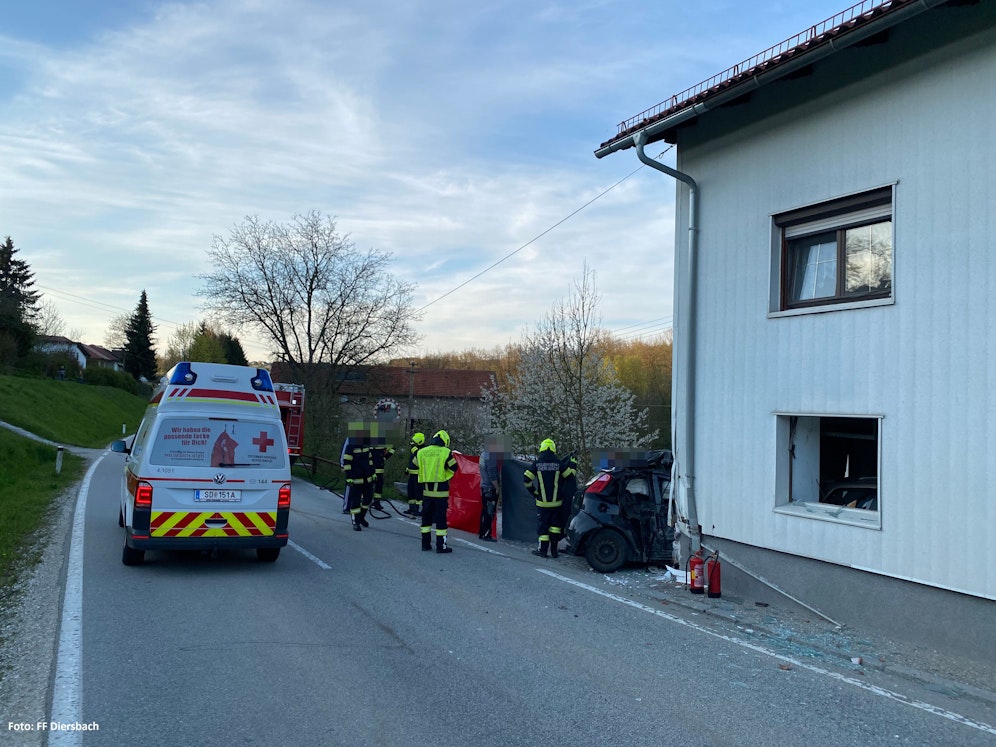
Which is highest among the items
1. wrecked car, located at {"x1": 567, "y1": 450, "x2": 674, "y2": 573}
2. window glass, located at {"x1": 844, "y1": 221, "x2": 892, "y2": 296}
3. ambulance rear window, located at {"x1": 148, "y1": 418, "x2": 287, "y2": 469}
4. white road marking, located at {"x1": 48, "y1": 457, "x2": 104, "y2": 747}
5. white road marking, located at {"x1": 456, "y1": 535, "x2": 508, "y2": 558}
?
window glass, located at {"x1": 844, "y1": 221, "x2": 892, "y2": 296}

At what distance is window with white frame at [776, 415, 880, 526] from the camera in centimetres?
818

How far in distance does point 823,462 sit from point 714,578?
1.81 m

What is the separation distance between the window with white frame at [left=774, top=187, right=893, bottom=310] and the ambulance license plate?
6690mm

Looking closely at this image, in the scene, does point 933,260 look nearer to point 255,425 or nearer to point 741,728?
point 741,728

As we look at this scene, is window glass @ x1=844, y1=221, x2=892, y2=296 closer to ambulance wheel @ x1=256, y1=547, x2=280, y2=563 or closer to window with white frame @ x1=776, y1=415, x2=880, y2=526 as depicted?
window with white frame @ x1=776, y1=415, x2=880, y2=526

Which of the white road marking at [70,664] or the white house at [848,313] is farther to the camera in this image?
the white house at [848,313]

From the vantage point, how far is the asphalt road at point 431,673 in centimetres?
458

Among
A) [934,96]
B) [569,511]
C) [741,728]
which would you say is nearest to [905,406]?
[934,96]

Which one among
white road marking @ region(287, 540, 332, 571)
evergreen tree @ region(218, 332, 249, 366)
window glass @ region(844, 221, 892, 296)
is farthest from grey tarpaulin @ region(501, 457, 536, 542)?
evergreen tree @ region(218, 332, 249, 366)

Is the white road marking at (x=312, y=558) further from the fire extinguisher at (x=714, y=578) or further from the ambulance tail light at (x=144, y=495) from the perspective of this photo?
the fire extinguisher at (x=714, y=578)

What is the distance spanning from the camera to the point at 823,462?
858 cm

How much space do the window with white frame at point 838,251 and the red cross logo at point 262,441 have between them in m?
6.34

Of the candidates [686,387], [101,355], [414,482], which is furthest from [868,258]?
[101,355]

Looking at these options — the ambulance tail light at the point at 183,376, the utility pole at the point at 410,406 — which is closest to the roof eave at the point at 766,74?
the ambulance tail light at the point at 183,376
